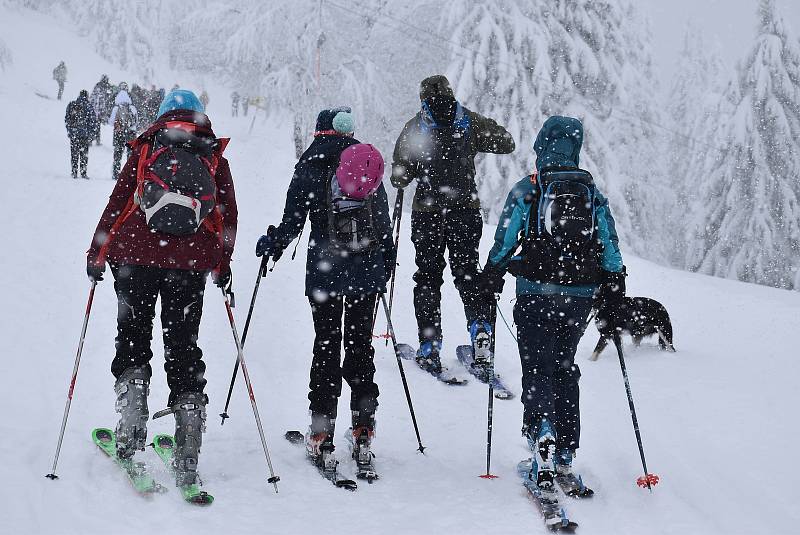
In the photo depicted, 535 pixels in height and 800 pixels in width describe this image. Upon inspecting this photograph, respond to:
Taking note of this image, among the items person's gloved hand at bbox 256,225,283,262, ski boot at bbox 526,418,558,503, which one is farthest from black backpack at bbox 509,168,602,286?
person's gloved hand at bbox 256,225,283,262

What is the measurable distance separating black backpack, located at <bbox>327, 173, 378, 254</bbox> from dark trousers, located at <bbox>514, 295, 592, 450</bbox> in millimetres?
1025

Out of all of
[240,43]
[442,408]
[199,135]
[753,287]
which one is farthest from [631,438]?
[240,43]

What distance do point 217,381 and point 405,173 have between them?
8.02 ft

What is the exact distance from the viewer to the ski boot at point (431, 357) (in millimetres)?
6492

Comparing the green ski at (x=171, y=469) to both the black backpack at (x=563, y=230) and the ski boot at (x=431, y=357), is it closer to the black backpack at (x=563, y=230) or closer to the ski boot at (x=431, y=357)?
the black backpack at (x=563, y=230)

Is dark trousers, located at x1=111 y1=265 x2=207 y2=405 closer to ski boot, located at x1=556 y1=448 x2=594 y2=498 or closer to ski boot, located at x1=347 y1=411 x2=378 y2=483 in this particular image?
ski boot, located at x1=347 y1=411 x2=378 y2=483

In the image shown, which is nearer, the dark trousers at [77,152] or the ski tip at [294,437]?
the ski tip at [294,437]

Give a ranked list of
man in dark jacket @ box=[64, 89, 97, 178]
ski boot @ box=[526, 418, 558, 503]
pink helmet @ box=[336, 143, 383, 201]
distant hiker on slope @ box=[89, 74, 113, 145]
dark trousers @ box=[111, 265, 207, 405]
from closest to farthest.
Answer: dark trousers @ box=[111, 265, 207, 405] → ski boot @ box=[526, 418, 558, 503] → pink helmet @ box=[336, 143, 383, 201] → man in dark jacket @ box=[64, 89, 97, 178] → distant hiker on slope @ box=[89, 74, 113, 145]

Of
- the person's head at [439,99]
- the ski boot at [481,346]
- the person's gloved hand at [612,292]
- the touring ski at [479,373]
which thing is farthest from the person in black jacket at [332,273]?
the ski boot at [481,346]

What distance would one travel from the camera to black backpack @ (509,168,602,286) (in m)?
3.96

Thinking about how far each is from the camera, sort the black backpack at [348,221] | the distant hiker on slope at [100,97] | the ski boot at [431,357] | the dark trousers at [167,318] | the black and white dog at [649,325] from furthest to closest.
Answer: the distant hiker on slope at [100,97] → the black and white dog at [649,325] → the ski boot at [431,357] → the black backpack at [348,221] → the dark trousers at [167,318]

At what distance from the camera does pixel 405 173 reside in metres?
6.20

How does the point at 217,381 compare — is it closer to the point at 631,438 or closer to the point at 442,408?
the point at 442,408

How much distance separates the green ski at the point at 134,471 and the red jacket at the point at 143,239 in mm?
1132
